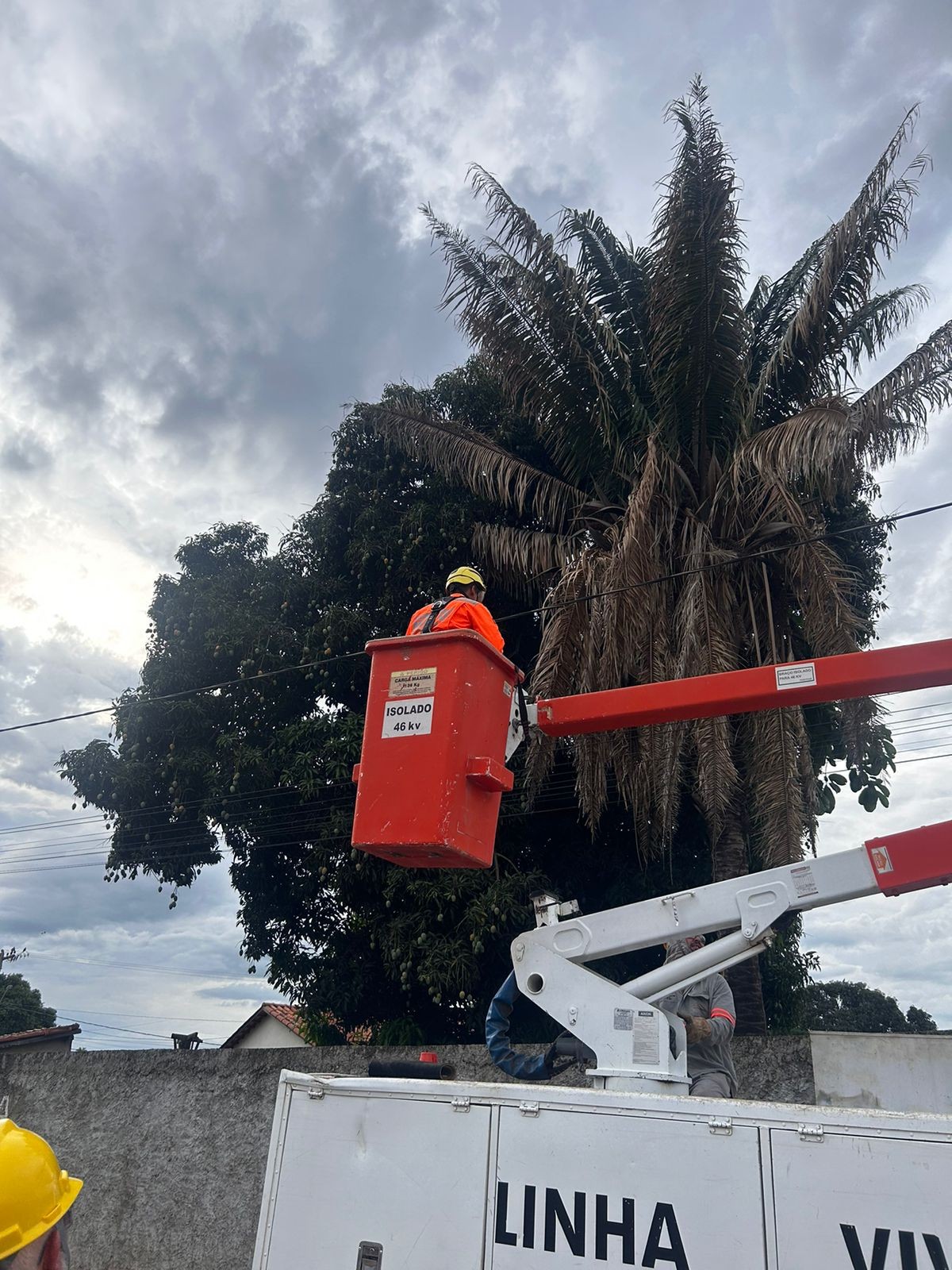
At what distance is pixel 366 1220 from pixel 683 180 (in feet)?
31.3

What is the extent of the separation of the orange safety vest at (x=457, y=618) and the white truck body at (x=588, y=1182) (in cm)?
211

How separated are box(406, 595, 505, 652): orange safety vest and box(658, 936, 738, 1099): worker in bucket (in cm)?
175

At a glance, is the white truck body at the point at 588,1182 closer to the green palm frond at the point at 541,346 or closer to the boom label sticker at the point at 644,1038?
the boom label sticker at the point at 644,1038

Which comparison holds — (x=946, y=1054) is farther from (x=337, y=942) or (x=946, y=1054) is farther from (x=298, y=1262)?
(x=337, y=942)

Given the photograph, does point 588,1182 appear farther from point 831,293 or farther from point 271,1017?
point 271,1017

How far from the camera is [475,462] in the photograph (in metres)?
12.2

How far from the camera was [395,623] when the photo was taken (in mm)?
13594

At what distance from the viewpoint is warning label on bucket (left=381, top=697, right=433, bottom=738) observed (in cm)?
456

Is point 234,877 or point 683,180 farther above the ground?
point 683,180

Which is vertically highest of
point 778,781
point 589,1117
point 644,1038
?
point 778,781

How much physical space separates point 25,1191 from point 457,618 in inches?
125

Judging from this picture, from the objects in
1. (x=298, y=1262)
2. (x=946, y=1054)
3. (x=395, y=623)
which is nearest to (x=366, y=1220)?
(x=298, y=1262)

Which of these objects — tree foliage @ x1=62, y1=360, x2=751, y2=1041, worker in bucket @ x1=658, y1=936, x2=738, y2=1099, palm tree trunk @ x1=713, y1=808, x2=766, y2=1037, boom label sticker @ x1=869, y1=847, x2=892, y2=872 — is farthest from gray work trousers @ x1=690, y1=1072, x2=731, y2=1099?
tree foliage @ x1=62, y1=360, x2=751, y2=1041

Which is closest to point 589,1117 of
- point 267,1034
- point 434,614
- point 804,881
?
point 804,881
